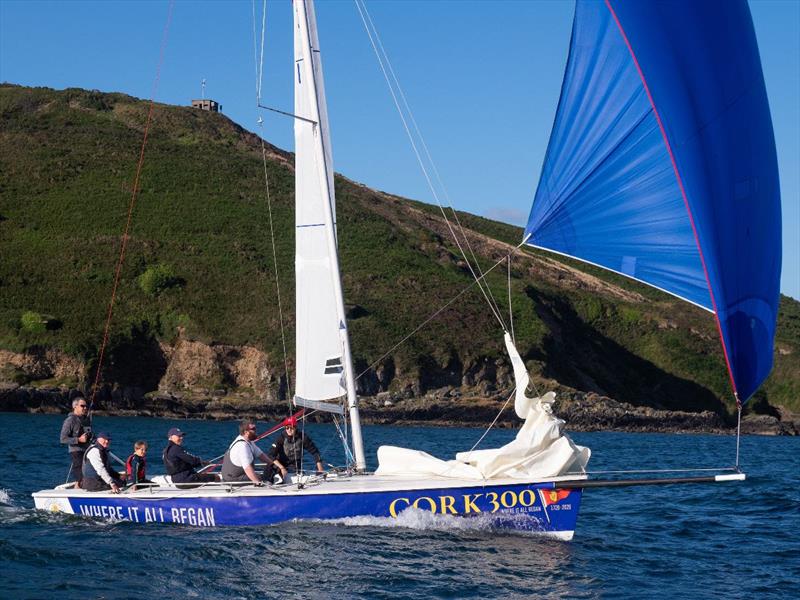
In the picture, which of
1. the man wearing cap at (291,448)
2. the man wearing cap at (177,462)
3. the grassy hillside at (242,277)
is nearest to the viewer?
the man wearing cap at (177,462)

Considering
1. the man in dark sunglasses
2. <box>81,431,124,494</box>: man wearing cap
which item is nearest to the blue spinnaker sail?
<box>81,431,124,494</box>: man wearing cap

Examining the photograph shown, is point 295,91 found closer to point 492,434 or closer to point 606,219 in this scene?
point 606,219

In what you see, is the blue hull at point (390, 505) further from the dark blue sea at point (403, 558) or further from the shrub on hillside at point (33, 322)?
the shrub on hillside at point (33, 322)

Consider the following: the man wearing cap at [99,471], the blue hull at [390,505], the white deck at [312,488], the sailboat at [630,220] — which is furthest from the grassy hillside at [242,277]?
the sailboat at [630,220]

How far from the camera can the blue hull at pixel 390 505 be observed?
14.5 metres

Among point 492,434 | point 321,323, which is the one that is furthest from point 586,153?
point 492,434

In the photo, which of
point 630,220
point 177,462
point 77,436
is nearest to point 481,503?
point 630,220

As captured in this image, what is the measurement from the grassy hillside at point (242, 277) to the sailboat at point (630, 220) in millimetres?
43824

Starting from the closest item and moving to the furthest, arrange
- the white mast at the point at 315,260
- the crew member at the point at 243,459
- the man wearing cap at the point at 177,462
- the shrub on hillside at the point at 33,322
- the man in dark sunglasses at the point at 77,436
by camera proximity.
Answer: the crew member at the point at 243,459, the man wearing cap at the point at 177,462, the man in dark sunglasses at the point at 77,436, the white mast at the point at 315,260, the shrub on hillside at the point at 33,322

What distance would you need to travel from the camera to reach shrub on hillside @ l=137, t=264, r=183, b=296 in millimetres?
64875

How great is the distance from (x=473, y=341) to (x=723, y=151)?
5243cm

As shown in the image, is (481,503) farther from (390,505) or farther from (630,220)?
(630,220)

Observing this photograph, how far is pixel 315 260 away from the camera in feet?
56.2

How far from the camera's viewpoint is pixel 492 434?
2062 inches
